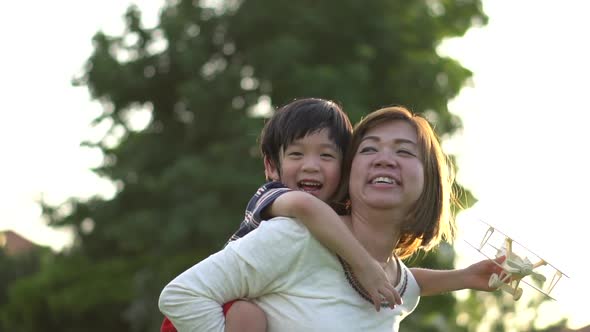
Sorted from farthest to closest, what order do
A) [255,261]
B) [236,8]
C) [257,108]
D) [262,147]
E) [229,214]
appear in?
[236,8], [257,108], [229,214], [262,147], [255,261]

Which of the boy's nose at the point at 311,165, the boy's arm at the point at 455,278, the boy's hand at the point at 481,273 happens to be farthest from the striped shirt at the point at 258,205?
the boy's hand at the point at 481,273

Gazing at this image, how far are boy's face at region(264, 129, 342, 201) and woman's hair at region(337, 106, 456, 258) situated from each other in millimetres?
100

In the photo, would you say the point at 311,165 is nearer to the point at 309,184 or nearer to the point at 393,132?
the point at 309,184

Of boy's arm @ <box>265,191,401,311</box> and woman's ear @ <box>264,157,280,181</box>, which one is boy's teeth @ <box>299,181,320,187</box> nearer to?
woman's ear @ <box>264,157,280,181</box>

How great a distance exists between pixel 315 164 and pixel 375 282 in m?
0.64

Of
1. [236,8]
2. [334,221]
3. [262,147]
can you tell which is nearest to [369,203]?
[334,221]

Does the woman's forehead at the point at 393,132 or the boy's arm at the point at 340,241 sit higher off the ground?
the woman's forehead at the point at 393,132

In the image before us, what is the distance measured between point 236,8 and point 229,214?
523cm

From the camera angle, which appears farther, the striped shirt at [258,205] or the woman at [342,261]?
the striped shirt at [258,205]

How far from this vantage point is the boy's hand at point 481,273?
12.7 ft

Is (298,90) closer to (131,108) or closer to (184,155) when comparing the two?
(184,155)

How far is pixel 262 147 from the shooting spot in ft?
13.9

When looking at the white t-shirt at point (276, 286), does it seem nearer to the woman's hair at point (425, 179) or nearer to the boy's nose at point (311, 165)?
the woman's hair at point (425, 179)

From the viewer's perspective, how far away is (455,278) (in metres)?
4.02
